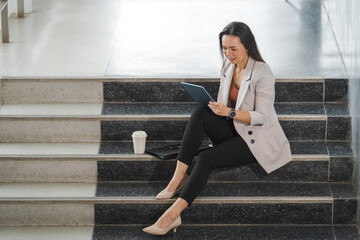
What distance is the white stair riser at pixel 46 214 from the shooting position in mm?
4148

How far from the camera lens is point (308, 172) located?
4305mm

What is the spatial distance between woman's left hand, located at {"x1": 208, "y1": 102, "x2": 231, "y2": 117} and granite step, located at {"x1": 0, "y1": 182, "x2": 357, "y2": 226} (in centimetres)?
53

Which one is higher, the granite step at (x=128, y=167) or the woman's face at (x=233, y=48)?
the woman's face at (x=233, y=48)

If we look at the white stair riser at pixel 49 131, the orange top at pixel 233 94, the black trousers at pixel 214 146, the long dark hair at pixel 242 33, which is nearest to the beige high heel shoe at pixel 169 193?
the black trousers at pixel 214 146

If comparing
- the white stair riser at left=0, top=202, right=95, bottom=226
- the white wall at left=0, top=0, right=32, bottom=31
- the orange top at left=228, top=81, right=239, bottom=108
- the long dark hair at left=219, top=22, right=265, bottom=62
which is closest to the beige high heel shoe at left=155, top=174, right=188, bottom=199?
the white stair riser at left=0, top=202, right=95, bottom=226

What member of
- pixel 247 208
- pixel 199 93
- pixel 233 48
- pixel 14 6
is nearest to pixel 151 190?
pixel 247 208

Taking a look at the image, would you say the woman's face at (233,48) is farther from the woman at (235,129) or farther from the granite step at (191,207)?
the granite step at (191,207)

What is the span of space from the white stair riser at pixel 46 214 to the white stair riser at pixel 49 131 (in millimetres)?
518

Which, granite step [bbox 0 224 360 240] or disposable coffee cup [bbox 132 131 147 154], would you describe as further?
disposable coffee cup [bbox 132 131 147 154]

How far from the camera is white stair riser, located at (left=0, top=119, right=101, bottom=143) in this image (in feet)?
14.7

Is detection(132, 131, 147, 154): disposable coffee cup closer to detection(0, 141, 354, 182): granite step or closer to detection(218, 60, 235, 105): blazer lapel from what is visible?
detection(0, 141, 354, 182): granite step

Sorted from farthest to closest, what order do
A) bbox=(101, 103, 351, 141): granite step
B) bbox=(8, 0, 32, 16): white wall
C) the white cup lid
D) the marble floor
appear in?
bbox=(8, 0, 32, 16): white wall → the marble floor → bbox=(101, 103, 351, 141): granite step → the white cup lid

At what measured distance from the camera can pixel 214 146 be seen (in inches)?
161

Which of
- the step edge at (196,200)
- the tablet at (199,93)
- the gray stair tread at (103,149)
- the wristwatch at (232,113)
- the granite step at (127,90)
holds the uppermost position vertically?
Answer: the tablet at (199,93)
